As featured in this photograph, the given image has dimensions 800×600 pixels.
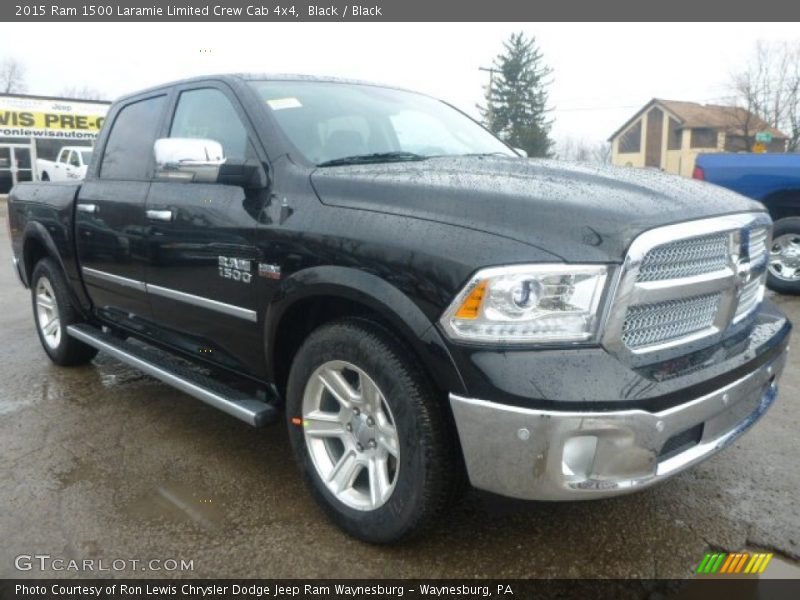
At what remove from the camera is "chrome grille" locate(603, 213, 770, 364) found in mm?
2078

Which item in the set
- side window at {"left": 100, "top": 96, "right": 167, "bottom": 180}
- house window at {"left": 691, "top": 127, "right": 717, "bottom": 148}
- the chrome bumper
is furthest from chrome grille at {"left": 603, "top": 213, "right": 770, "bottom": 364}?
house window at {"left": 691, "top": 127, "right": 717, "bottom": 148}

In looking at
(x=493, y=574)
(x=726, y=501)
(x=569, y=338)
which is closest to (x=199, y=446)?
(x=493, y=574)

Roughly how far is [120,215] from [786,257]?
21.9 ft

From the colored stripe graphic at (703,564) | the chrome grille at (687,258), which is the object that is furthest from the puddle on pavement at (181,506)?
the chrome grille at (687,258)

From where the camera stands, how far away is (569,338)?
2.06m

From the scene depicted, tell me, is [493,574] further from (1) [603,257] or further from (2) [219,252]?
(2) [219,252]

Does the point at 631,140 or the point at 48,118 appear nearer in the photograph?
the point at 48,118

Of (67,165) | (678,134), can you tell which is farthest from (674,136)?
(67,165)

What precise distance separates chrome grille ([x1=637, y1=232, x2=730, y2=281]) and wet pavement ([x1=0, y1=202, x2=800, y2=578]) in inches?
43.5

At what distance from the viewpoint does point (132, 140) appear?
13.5ft

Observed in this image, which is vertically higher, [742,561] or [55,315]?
[55,315]

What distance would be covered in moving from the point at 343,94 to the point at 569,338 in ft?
6.87

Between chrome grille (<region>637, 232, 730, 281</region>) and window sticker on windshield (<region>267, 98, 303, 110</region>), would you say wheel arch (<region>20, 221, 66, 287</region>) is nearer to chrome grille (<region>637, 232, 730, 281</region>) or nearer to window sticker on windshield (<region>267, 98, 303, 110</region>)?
window sticker on windshield (<region>267, 98, 303, 110</region>)

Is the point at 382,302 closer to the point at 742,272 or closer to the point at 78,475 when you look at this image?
the point at 742,272
